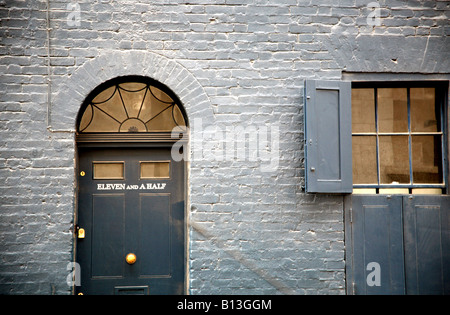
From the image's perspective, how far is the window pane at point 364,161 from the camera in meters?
Result: 4.54

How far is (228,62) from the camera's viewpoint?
173 inches

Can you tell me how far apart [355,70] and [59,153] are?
3.39 metres

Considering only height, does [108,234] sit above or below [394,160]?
below

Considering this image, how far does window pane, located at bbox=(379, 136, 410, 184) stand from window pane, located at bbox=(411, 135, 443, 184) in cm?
11

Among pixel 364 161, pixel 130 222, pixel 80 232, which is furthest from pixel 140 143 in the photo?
pixel 364 161

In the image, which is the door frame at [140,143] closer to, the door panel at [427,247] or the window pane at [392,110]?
the window pane at [392,110]

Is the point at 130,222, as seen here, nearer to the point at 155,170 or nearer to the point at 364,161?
the point at 155,170

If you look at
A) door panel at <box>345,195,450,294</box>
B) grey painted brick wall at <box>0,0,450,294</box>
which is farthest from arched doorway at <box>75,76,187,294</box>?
door panel at <box>345,195,450,294</box>

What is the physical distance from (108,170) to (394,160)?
3.30 meters

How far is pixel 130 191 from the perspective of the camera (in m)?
4.52

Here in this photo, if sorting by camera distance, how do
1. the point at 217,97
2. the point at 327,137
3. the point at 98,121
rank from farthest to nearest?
the point at 98,121
the point at 217,97
the point at 327,137

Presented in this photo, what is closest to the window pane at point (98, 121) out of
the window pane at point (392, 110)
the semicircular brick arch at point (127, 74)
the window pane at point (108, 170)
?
the semicircular brick arch at point (127, 74)

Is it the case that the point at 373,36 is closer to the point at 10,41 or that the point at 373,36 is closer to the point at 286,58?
the point at 286,58
